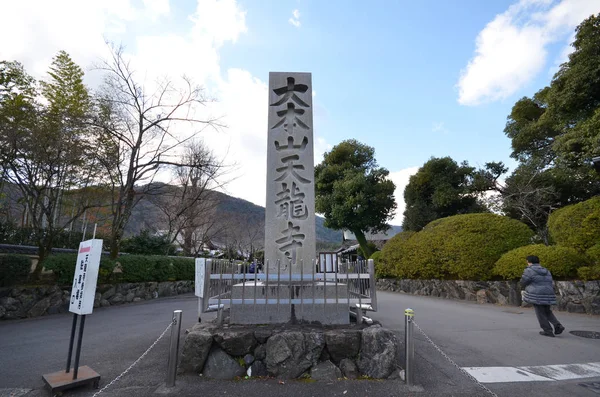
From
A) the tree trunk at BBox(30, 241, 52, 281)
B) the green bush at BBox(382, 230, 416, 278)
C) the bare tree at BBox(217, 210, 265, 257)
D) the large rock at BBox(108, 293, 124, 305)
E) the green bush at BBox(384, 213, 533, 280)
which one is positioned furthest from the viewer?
the bare tree at BBox(217, 210, 265, 257)

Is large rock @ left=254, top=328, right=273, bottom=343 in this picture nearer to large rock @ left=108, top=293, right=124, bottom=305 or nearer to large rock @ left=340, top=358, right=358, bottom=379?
large rock @ left=340, top=358, right=358, bottom=379

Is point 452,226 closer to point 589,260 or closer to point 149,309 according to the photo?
point 589,260

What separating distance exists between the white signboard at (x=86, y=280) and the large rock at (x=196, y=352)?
1.26 m

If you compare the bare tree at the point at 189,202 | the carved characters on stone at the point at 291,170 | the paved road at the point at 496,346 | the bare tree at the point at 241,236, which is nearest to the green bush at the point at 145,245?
the bare tree at the point at 189,202

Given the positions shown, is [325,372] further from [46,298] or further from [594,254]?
[46,298]

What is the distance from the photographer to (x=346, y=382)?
3.61 meters

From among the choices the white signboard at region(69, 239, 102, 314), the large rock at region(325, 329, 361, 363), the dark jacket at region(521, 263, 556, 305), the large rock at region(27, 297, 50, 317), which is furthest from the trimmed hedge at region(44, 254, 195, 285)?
the dark jacket at region(521, 263, 556, 305)

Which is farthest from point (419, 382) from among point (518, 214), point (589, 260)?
point (518, 214)

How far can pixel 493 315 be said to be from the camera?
806cm

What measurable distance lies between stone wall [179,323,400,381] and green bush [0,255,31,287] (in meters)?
7.56

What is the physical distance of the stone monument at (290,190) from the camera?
4.64m

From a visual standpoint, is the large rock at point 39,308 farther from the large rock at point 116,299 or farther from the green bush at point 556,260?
the green bush at point 556,260

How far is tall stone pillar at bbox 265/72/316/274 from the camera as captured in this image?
552 cm

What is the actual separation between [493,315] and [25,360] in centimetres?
1012
